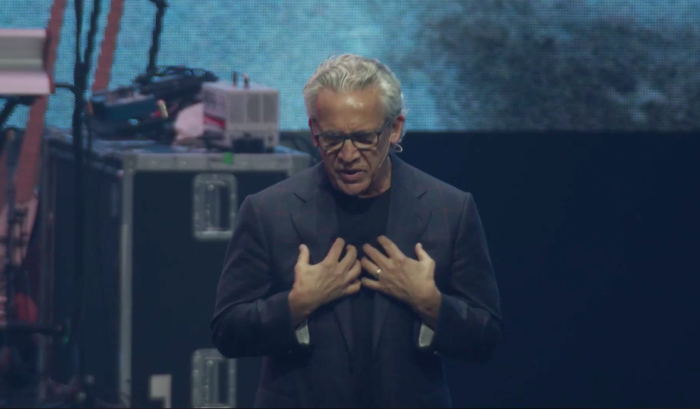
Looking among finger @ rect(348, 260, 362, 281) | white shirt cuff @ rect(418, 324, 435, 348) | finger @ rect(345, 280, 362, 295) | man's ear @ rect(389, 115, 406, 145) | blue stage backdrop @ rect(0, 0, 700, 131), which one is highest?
blue stage backdrop @ rect(0, 0, 700, 131)

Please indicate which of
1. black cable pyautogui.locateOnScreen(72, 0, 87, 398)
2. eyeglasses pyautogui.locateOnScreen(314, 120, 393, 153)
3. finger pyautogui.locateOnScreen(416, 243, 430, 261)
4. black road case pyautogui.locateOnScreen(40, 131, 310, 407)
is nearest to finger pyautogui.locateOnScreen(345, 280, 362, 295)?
finger pyautogui.locateOnScreen(416, 243, 430, 261)

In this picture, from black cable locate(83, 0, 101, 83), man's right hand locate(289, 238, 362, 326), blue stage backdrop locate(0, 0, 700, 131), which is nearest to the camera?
man's right hand locate(289, 238, 362, 326)

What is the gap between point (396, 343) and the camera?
1735 mm

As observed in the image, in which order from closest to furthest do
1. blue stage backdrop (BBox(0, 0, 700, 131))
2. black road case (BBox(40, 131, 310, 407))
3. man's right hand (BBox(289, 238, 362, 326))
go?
man's right hand (BBox(289, 238, 362, 326))
black road case (BBox(40, 131, 310, 407))
blue stage backdrop (BBox(0, 0, 700, 131))

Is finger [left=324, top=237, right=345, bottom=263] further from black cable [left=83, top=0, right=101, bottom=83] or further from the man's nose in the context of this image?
black cable [left=83, top=0, right=101, bottom=83]

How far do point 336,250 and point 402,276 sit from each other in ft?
0.36

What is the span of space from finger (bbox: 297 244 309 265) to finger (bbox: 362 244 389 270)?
0.30 feet

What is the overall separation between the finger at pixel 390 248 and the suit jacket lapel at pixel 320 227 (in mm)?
87

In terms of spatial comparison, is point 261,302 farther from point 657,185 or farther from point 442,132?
point 657,185

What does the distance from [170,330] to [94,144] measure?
0.68 metres

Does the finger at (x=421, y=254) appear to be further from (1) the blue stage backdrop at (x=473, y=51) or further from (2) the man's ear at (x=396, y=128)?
(1) the blue stage backdrop at (x=473, y=51)

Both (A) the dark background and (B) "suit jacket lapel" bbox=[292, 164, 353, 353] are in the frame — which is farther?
(A) the dark background

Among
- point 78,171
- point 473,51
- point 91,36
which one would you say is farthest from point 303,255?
point 473,51

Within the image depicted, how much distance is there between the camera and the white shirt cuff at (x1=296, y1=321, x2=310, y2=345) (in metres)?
1.71
